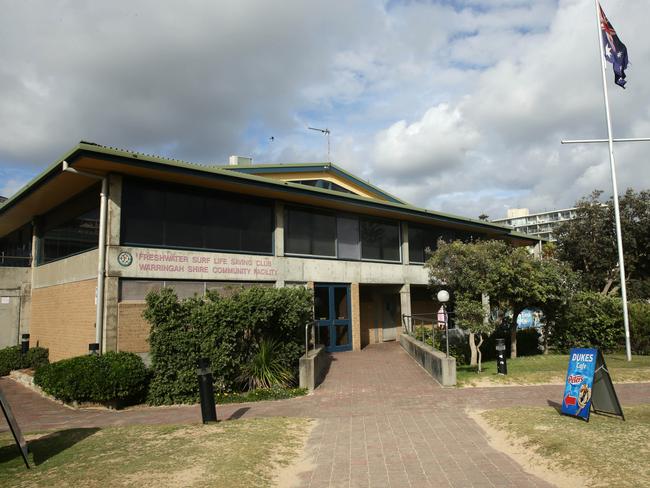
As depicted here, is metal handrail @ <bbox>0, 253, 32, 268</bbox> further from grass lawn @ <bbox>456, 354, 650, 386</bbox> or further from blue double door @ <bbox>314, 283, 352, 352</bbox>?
Answer: grass lawn @ <bbox>456, 354, 650, 386</bbox>

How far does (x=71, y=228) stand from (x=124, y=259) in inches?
161

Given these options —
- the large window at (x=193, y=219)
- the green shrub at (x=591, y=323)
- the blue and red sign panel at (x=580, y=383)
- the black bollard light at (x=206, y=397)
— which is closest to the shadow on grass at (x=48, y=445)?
the black bollard light at (x=206, y=397)

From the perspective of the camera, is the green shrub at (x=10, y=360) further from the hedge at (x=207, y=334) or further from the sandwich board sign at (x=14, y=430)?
the sandwich board sign at (x=14, y=430)

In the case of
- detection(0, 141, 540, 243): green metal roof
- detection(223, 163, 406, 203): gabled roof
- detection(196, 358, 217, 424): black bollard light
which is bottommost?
detection(196, 358, 217, 424): black bollard light

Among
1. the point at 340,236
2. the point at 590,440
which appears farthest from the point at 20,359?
the point at 590,440

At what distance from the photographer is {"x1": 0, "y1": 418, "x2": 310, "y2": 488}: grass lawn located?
5652 mm

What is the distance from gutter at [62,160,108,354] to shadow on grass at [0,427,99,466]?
4321 mm

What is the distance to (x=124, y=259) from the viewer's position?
13055 millimetres

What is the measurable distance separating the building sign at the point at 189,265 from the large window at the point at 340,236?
4.93ft

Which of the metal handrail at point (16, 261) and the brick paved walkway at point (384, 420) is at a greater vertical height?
the metal handrail at point (16, 261)

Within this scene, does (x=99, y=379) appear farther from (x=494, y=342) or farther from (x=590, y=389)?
(x=494, y=342)

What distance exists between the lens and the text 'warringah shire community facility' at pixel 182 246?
12992mm

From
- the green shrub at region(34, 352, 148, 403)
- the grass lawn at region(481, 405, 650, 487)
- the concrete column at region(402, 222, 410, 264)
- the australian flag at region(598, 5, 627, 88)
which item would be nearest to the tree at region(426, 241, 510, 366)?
the concrete column at region(402, 222, 410, 264)

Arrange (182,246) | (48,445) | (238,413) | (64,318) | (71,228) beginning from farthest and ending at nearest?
(71,228) < (64,318) < (182,246) < (238,413) < (48,445)
